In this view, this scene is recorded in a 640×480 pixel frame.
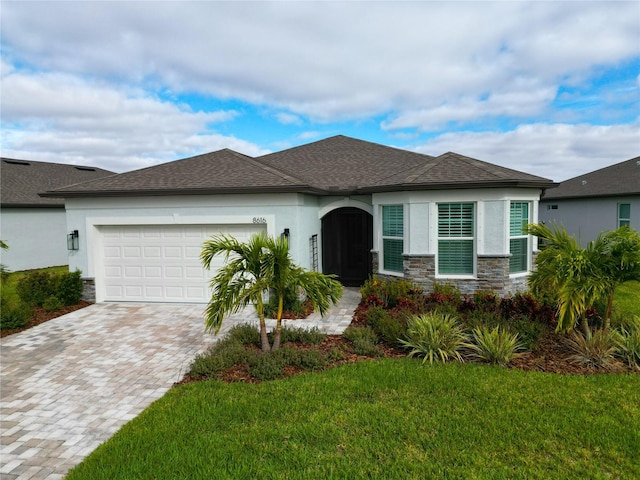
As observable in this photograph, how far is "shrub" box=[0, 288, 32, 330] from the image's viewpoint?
876 cm

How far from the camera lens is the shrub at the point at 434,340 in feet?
21.2

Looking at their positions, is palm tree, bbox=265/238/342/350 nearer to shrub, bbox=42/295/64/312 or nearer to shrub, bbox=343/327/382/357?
shrub, bbox=343/327/382/357

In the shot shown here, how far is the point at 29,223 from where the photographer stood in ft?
55.6

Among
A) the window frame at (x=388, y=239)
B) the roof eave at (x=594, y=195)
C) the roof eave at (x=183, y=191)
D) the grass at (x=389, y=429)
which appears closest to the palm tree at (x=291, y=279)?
the grass at (x=389, y=429)

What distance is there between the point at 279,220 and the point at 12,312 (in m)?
6.39

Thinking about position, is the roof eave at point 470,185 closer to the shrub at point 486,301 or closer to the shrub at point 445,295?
the shrub at point 445,295

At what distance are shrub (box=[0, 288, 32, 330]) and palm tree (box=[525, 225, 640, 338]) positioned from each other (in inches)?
429

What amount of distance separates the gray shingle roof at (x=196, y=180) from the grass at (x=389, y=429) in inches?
223

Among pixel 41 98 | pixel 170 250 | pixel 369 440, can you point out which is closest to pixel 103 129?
pixel 41 98

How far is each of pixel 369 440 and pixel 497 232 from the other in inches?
296

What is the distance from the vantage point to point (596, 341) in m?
6.35

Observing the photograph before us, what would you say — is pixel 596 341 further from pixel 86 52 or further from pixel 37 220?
pixel 37 220

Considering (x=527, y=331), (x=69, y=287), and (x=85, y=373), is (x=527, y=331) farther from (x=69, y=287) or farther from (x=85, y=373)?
(x=69, y=287)

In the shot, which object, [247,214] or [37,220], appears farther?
[37,220]
